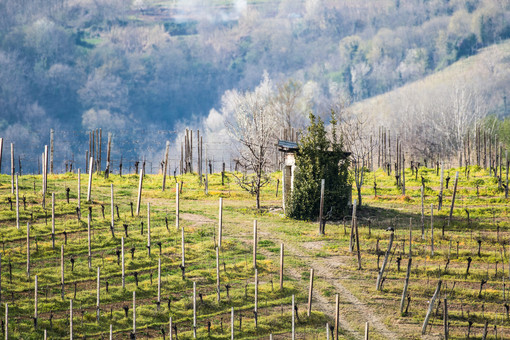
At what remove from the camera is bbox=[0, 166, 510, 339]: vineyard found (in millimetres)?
23781

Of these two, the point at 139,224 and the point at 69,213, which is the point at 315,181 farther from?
the point at 69,213

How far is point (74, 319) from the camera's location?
23.9 metres

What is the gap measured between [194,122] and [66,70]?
124ft

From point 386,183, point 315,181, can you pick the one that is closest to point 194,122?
point 386,183

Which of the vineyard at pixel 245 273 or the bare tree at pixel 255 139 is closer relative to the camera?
the vineyard at pixel 245 273

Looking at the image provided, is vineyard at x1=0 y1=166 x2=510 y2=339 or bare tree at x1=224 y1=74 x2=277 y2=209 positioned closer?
vineyard at x1=0 y1=166 x2=510 y2=339

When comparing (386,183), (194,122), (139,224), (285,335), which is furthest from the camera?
(194,122)

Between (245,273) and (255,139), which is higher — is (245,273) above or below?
below

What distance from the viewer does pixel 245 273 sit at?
1133 inches

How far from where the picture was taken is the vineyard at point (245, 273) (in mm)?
23781

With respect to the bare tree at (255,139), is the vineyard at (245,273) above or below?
below

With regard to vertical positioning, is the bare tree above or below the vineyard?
above

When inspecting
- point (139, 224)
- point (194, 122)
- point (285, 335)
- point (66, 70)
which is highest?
point (66, 70)

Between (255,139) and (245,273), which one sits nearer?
(245,273)
